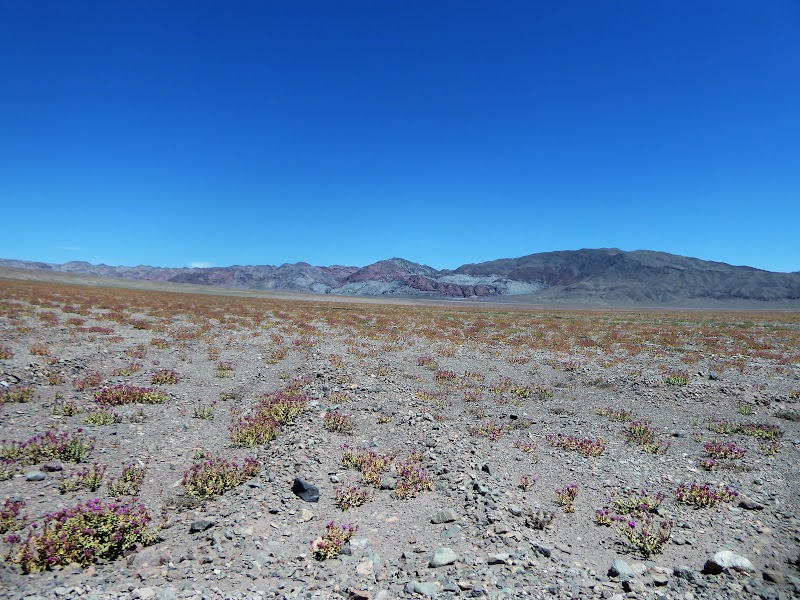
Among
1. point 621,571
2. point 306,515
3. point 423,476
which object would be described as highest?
point 621,571

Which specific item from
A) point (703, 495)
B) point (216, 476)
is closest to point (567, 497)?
point (703, 495)

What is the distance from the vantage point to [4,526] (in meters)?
6.51

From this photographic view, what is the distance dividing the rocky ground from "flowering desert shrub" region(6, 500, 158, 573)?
0.12 m

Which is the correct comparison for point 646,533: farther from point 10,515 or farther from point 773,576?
point 10,515

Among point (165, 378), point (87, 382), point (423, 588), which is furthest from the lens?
point (165, 378)

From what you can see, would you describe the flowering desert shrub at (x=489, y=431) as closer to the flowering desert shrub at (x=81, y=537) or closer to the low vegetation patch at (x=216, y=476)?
the low vegetation patch at (x=216, y=476)

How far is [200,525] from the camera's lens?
22.9 feet

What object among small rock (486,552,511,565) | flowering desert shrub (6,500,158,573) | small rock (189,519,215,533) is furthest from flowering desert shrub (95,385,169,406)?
small rock (486,552,511,565)

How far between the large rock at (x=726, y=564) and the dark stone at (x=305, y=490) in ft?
20.7

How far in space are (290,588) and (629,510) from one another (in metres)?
6.15

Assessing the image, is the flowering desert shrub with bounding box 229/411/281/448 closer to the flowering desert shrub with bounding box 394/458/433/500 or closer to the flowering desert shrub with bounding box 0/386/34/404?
the flowering desert shrub with bounding box 394/458/433/500

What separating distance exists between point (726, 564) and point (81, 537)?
930 cm

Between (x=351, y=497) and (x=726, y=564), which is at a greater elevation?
(x=726, y=564)

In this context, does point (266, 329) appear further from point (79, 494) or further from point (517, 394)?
point (79, 494)
